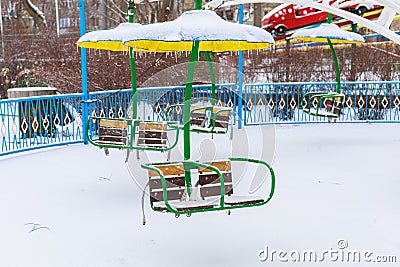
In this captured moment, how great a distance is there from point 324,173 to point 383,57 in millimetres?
8407

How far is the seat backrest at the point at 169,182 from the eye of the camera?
4.43 meters

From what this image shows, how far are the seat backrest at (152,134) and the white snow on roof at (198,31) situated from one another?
8.28ft

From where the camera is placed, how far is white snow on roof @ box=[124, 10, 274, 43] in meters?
4.37

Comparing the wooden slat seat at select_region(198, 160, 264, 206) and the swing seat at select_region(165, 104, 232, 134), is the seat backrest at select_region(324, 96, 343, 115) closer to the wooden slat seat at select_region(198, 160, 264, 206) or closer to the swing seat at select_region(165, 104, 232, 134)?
the swing seat at select_region(165, 104, 232, 134)

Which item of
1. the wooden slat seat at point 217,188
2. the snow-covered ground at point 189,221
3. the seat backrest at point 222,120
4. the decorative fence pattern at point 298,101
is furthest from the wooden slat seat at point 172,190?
the decorative fence pattern at point 298,101

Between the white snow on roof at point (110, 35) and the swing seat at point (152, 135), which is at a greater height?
the white snow on roof at point (110, 35)

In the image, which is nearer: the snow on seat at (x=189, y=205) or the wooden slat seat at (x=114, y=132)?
the snow on seat at (x=189, y=205)

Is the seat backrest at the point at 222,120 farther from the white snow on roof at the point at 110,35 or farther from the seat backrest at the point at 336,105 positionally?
the white snow on roof at the point at 110,35

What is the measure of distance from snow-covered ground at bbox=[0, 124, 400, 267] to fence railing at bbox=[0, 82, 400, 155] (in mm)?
1399

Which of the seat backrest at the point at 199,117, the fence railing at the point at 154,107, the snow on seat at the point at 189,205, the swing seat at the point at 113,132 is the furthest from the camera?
the fence railing at the point at 154,107

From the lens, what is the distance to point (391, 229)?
16.0 ft

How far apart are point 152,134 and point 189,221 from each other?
90.9 inches

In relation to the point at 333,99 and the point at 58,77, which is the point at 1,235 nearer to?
the point at 333,99

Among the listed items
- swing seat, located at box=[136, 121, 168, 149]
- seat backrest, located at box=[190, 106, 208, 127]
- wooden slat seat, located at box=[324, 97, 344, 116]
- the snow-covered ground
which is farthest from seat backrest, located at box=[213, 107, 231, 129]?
wooden slat seat, located at box=[324, 97, 344, 116]
